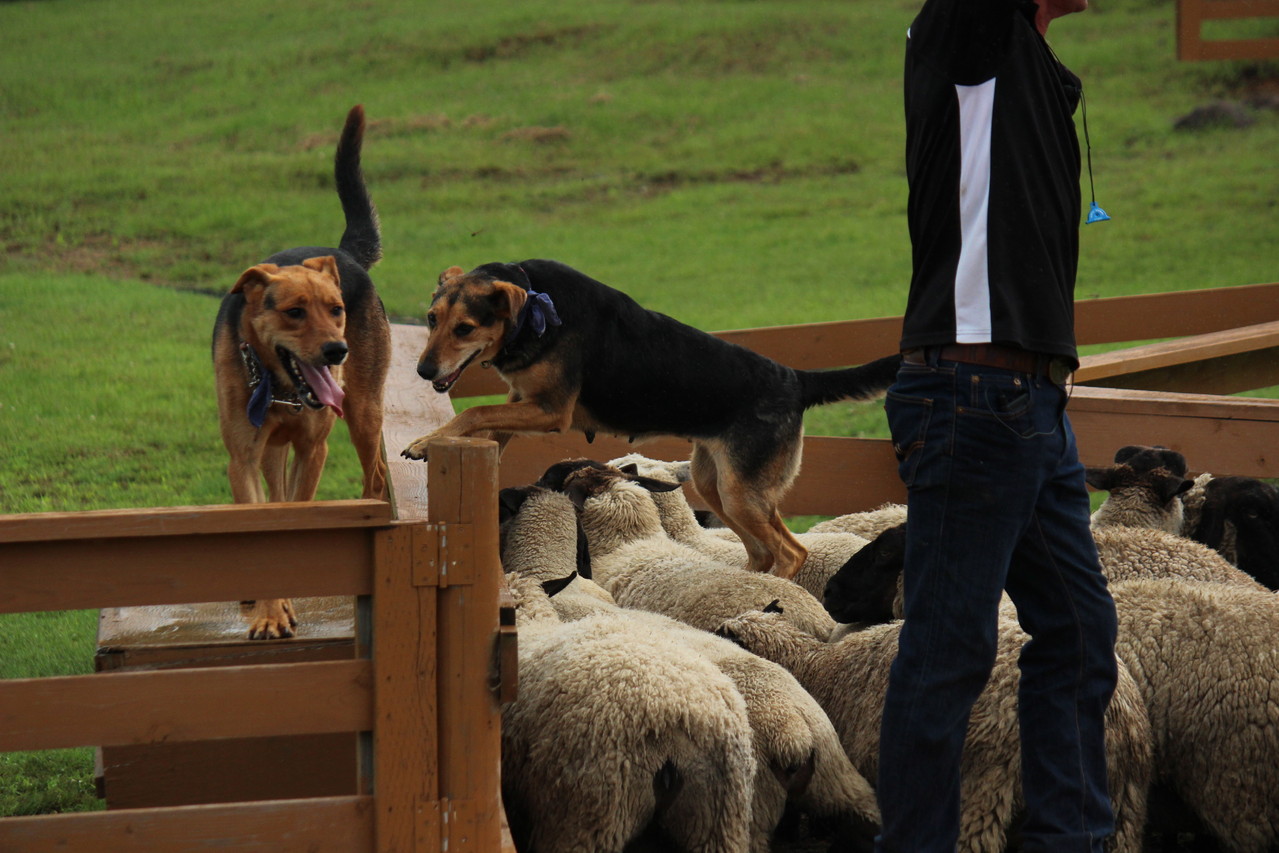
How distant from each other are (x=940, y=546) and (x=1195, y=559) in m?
2.79

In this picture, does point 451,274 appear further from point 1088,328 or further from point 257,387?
point 1088,328

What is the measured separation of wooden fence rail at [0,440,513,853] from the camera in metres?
3.00

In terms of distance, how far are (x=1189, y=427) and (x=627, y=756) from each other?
3510 mm

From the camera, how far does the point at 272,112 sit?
29.4 meters

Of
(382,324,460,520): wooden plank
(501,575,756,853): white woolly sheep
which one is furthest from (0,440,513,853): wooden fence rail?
(501,575,756,853): white woolly sheep

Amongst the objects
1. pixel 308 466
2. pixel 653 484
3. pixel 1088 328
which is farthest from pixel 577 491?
pixel 1088 328

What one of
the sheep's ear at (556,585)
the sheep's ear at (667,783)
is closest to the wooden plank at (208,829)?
the sheep's ear at (667,783)

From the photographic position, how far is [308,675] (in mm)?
3143

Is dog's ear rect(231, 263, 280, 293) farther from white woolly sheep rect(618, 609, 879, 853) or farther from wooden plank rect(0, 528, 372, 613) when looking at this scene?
white woolly sheep rect(618, 609, 879, 853)

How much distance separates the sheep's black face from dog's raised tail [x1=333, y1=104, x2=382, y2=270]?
2371 mm

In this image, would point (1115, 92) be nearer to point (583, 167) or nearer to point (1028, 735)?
point (583, 167)

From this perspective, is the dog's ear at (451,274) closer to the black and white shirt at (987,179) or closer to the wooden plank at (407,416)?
the wooden plank at (407,416)

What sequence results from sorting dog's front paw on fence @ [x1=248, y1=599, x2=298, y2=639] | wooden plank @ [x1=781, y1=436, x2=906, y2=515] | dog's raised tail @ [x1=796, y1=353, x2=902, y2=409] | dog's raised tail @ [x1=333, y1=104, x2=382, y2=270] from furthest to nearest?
wooden plank @ [x1=781, y1=436, x2=906, y2=515], dog's raised tail @ [x1=796, y1=353, x2=902, y2=409], dog's raised tail @ [x1=333, y1=104, x2=382, y2=270], dog's front paw on fence @ [x1=248, y1=599, x2=298, y2=639]

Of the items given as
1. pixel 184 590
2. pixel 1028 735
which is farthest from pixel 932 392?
pixel 184 590
